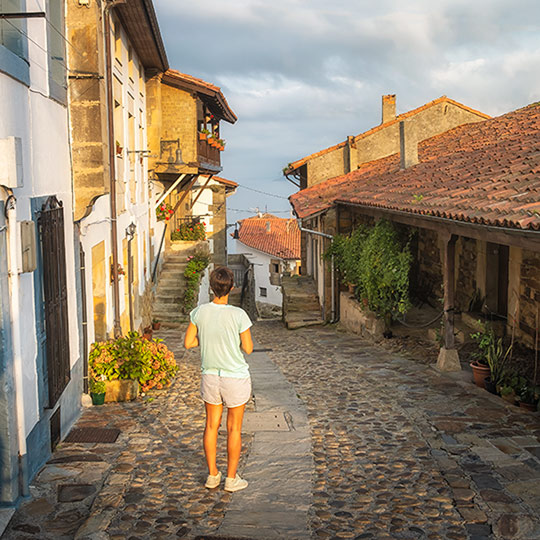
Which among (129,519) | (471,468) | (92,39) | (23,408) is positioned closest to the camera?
(129,519)

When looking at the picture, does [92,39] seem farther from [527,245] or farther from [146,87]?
[146,87]

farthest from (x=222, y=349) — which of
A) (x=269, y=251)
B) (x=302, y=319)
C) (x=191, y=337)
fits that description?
(x=269, y=251)

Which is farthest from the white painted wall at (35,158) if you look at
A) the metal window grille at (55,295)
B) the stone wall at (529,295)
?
the stone wall at (529,295)

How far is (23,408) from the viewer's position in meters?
4.67

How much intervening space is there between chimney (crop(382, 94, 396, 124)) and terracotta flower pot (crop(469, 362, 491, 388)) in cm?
1533

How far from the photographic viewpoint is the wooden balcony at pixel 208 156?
18.1m

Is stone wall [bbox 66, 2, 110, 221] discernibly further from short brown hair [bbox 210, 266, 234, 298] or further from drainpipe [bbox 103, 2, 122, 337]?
short brown hair [bbox 210, 266, 234, 298]

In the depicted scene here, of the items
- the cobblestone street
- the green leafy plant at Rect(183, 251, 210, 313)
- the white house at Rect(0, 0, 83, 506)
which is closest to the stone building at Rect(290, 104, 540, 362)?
the cobblestone street

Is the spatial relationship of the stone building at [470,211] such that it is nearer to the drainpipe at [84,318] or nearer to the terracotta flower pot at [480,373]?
the terracotta flower pot at [480,373]

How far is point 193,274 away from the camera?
18500 mm

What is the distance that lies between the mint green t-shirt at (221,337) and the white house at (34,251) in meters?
1.29

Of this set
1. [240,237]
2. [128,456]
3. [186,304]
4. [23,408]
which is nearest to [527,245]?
[128,456]

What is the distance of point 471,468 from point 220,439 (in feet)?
7.48

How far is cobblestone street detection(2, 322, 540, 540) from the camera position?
14.1 ft
